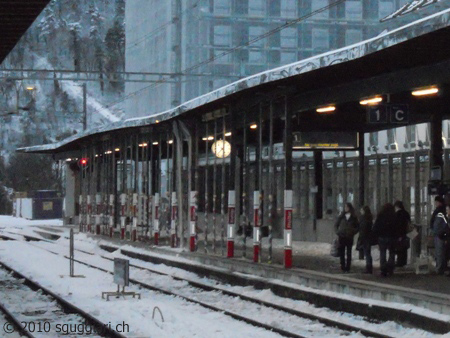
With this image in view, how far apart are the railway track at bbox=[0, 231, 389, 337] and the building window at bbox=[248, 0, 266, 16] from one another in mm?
41236

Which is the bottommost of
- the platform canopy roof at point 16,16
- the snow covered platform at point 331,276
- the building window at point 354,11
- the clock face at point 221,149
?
the snow covered platform at point 331,276

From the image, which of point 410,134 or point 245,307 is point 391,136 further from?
point 245,307

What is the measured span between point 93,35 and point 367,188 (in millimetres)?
172778

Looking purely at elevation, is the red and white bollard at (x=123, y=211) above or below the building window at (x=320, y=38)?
below

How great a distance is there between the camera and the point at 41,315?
16.0 metres

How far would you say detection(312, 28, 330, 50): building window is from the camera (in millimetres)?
63406

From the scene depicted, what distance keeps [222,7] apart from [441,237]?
47.1 metres

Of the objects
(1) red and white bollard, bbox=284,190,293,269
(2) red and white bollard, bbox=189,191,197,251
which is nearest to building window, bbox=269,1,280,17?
(2) red and white bollard, bbox=189,191,197,251

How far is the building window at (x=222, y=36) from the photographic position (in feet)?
209

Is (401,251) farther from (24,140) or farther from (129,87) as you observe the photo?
(24,140)

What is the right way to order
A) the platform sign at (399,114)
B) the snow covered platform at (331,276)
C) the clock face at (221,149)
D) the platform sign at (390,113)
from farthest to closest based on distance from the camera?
1. the clock face at (221,149)
2. the platform sign at (399,114)
3. the platform sign at (390,113)
4. the snow covered platform at (331,276)

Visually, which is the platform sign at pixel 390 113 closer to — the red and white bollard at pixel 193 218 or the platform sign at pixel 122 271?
the platform sign at pixel 122 271

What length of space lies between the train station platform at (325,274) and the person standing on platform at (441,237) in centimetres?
29

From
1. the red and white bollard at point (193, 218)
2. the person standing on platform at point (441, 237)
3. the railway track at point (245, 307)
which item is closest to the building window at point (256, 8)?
the red and white bollard at point (193, 218)
